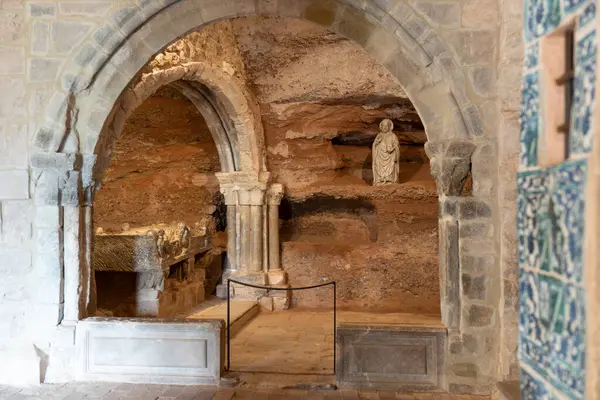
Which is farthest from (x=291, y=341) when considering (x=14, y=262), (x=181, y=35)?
(x=181, y=35)

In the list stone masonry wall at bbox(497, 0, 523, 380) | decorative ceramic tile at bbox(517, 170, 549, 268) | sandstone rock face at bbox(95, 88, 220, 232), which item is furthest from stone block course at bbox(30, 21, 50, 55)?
sandstone rock face at bbox(95, 88, 220, 232)

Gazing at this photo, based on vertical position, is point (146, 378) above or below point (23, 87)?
below

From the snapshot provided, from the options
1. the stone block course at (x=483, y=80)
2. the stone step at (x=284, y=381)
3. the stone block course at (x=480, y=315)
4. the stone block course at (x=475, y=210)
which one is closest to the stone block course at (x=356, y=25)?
the stone block course at (x=483, y=80)

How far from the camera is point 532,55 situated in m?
1.47

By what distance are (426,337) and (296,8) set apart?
2.89m

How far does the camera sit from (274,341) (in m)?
6.29

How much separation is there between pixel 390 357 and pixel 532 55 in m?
3.28

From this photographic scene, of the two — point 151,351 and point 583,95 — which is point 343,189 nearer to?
point 151,351

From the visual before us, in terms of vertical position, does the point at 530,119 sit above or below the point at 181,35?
below

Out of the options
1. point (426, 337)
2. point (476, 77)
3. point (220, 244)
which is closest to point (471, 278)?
point (426, 337)

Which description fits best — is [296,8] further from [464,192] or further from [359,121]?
[359,121]

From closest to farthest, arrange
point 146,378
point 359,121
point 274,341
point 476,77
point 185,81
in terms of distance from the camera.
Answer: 1. point 476,77
2. point 146,378
3. point 274,341
4. point 185,81
5. point 359,121

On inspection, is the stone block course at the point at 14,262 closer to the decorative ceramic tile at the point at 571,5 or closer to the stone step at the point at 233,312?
the stone step at the point at 233,312

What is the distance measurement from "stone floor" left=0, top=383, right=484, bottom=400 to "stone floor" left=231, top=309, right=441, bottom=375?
0.54m
